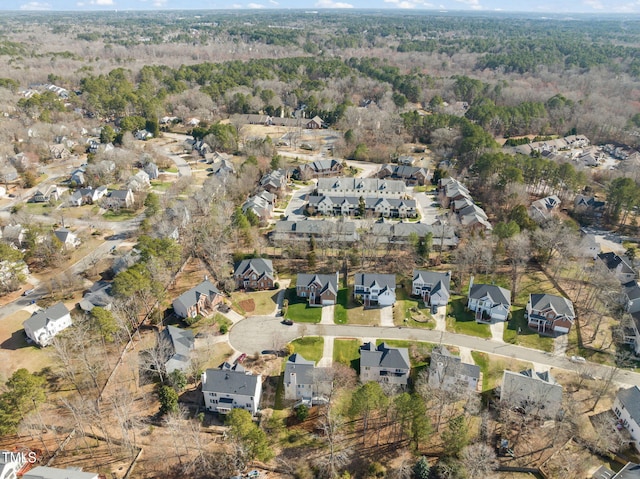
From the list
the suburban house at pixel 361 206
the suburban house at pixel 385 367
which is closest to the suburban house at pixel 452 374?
the suburban house at pixel 385 367

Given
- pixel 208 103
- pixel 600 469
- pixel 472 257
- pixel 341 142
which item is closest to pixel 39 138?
pixel 208 103

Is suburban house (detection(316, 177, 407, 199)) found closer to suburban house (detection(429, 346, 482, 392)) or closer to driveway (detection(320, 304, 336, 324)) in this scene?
driveway (detection(320, 304, 336, 324))

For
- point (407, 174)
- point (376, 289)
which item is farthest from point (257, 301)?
point (407, 174)

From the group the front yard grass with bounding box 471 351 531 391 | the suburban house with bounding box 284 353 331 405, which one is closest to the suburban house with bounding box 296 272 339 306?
the suburban house with bounding box 284 353 331 405

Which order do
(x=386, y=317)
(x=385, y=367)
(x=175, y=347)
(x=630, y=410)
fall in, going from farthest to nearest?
1. (x=386, y=317)
2. (x=175, y=347)
3. (x=385, y=367)
4. (x=630, y=410)

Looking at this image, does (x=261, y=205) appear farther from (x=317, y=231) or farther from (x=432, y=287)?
(x=432, y=287)

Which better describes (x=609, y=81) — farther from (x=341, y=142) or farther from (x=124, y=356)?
(x=124, y=356)
